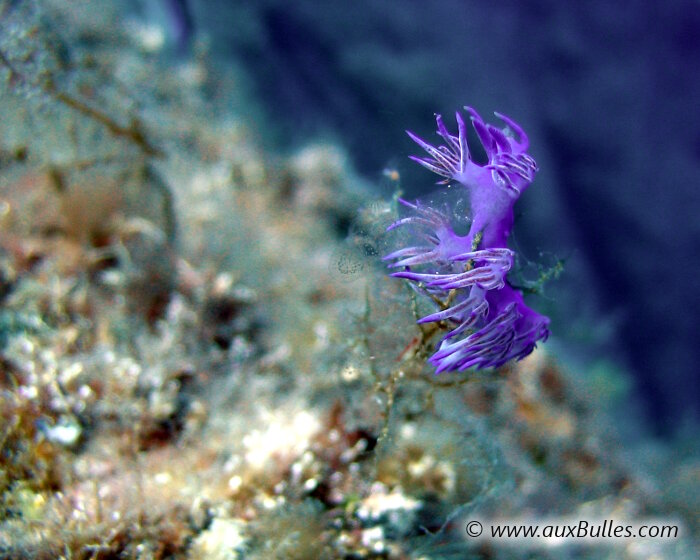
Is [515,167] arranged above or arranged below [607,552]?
above

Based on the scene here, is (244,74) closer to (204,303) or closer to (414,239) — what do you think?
(204,303)

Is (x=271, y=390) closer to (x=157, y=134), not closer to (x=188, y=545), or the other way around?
(x=188, y=545)

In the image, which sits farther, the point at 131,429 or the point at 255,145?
the point at 255,145

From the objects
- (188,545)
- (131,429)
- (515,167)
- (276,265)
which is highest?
(276,265)

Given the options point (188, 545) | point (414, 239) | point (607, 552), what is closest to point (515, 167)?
point (414, 239)

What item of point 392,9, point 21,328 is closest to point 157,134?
point 21,328

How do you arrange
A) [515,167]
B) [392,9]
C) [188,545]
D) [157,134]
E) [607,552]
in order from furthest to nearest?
[392,9] < [157,134] < [607,552] < [188,545] < [515,167]

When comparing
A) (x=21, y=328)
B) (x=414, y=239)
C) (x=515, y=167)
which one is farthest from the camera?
(x=21, y=328)
